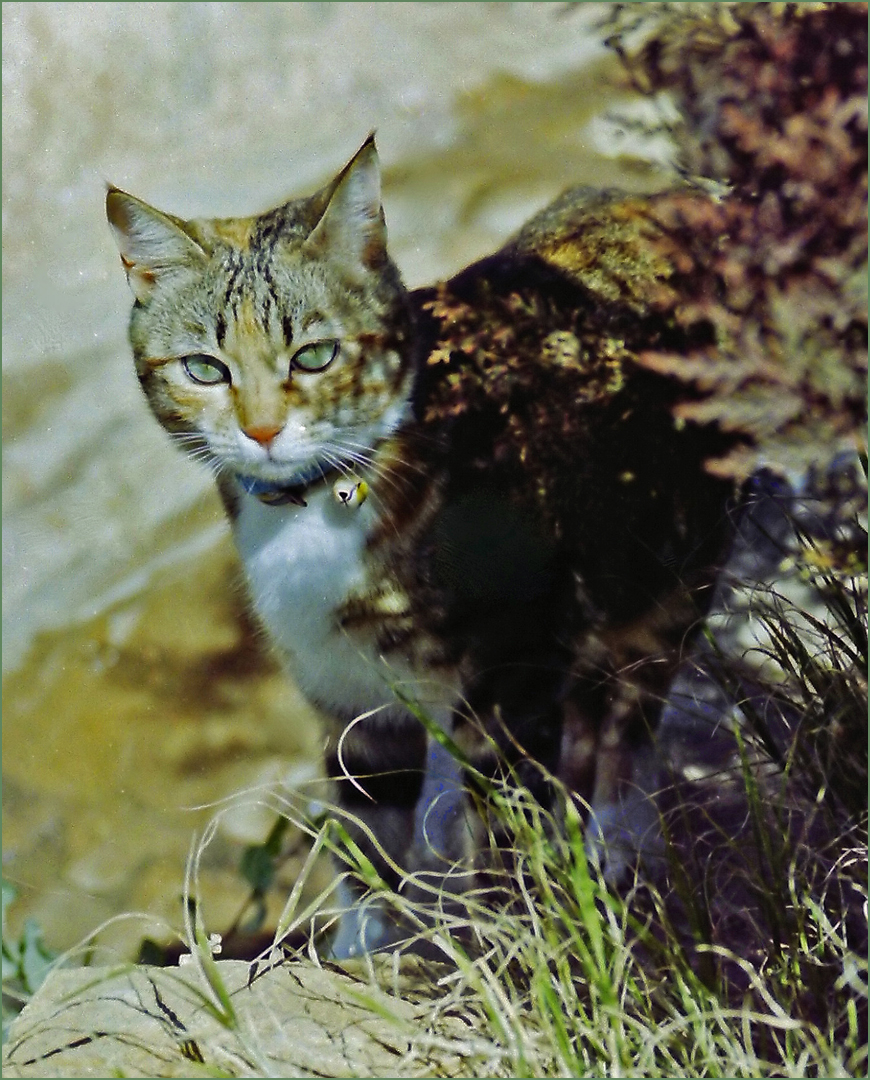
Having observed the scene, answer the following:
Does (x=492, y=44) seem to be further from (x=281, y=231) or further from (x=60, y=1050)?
(x=60, y=1050)

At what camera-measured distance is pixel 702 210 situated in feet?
4.82

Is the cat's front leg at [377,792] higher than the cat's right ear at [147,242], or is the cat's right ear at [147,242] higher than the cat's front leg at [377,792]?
the cat's right ear at [147,242]

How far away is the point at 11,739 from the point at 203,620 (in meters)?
0.30

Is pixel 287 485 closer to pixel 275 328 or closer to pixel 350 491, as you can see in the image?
pixel 350 491

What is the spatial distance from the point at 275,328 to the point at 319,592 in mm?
346

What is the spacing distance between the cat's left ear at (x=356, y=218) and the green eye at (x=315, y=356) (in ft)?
0.36

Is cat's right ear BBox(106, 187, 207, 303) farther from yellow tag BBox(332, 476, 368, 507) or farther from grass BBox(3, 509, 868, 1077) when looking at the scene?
grass BBox(3, 509, 868, 1077)

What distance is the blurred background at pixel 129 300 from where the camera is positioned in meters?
1.47

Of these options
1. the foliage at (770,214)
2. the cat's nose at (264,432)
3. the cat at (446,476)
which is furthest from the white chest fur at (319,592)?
the foliage at (770,214)

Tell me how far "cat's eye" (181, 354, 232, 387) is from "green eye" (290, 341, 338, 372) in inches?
3.4

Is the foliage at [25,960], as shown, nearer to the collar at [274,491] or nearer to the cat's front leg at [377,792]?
the cat's front leg at [377,792]

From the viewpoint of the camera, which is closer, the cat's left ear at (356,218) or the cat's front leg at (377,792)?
the cat's left ear at (356,218)

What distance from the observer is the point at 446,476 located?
1506 millimetres

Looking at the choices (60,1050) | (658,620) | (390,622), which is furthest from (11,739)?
(658,620)
